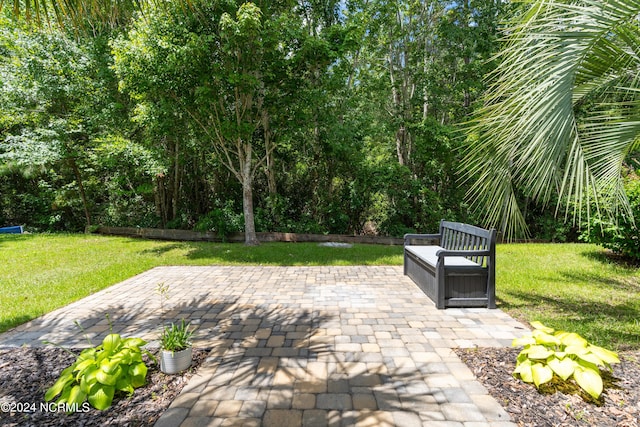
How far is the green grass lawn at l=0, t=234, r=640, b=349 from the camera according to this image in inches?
146

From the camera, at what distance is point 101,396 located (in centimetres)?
201

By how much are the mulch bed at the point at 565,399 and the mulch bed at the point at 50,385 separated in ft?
7.40

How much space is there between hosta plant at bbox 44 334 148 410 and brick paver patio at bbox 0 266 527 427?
0.37 m

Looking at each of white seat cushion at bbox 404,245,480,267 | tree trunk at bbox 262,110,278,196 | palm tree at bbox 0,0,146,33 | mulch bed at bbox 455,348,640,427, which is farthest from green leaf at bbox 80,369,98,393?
tree trunk at bbox 262,110,278,196

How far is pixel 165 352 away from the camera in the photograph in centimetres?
246

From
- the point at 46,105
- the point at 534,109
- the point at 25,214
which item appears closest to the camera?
the point at 534,109

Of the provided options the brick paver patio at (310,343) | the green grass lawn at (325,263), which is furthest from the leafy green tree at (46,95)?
the brick paver patio at (310,343)

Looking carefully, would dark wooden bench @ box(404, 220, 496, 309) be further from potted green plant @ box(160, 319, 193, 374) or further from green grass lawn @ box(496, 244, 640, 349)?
potted green plant @ box(160, 319, 193, 374)

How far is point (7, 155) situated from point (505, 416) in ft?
41.5

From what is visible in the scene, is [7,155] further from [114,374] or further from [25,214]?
[114,374]

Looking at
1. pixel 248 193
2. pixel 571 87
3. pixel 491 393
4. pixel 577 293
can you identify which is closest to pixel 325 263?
pixel 248 193

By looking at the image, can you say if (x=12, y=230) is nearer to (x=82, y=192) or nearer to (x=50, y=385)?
(x=82, y=192)

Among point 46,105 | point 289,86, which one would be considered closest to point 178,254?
point 289,86

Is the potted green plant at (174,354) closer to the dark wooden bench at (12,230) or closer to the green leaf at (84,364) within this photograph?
the green leaf at (84,364)
